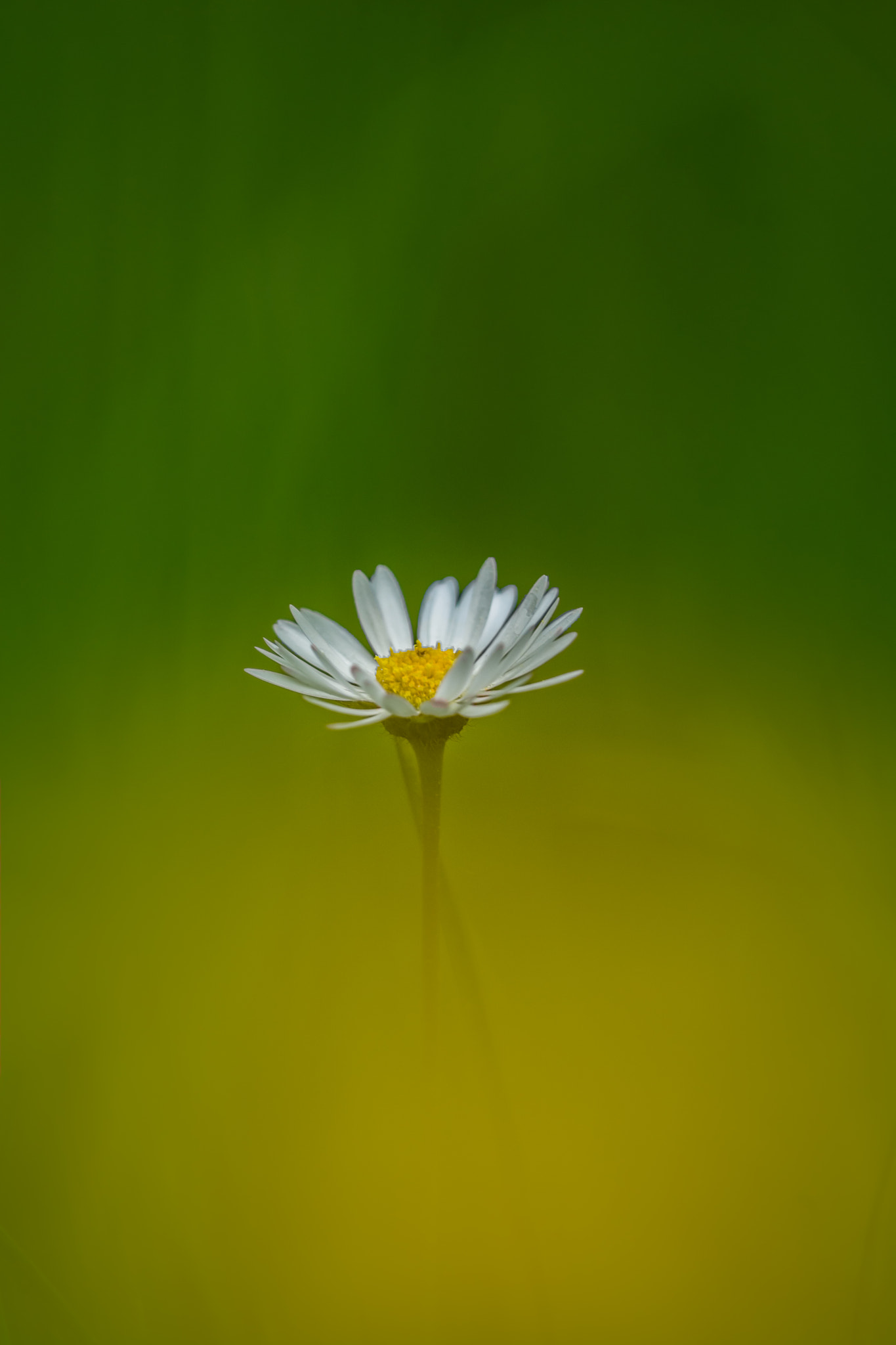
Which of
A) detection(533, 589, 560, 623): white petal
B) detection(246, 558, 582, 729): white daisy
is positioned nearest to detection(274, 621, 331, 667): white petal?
detection(246, 558, 582, 729): white daisy

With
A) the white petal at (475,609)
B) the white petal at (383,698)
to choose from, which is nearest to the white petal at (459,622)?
the white petal at (475,609)

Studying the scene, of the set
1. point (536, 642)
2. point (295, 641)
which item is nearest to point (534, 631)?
point (536, 642)

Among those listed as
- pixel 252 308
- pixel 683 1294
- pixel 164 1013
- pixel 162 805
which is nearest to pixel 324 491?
pixel 252 308

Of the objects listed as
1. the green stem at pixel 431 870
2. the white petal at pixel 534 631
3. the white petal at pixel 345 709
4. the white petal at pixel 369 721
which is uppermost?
the white petal at pixel 534 631

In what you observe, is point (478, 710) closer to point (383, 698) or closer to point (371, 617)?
point (383, 698)

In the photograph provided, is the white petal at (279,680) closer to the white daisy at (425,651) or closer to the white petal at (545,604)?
the white daisy at (425,651)

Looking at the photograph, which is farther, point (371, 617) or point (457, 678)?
point (371, 617)
